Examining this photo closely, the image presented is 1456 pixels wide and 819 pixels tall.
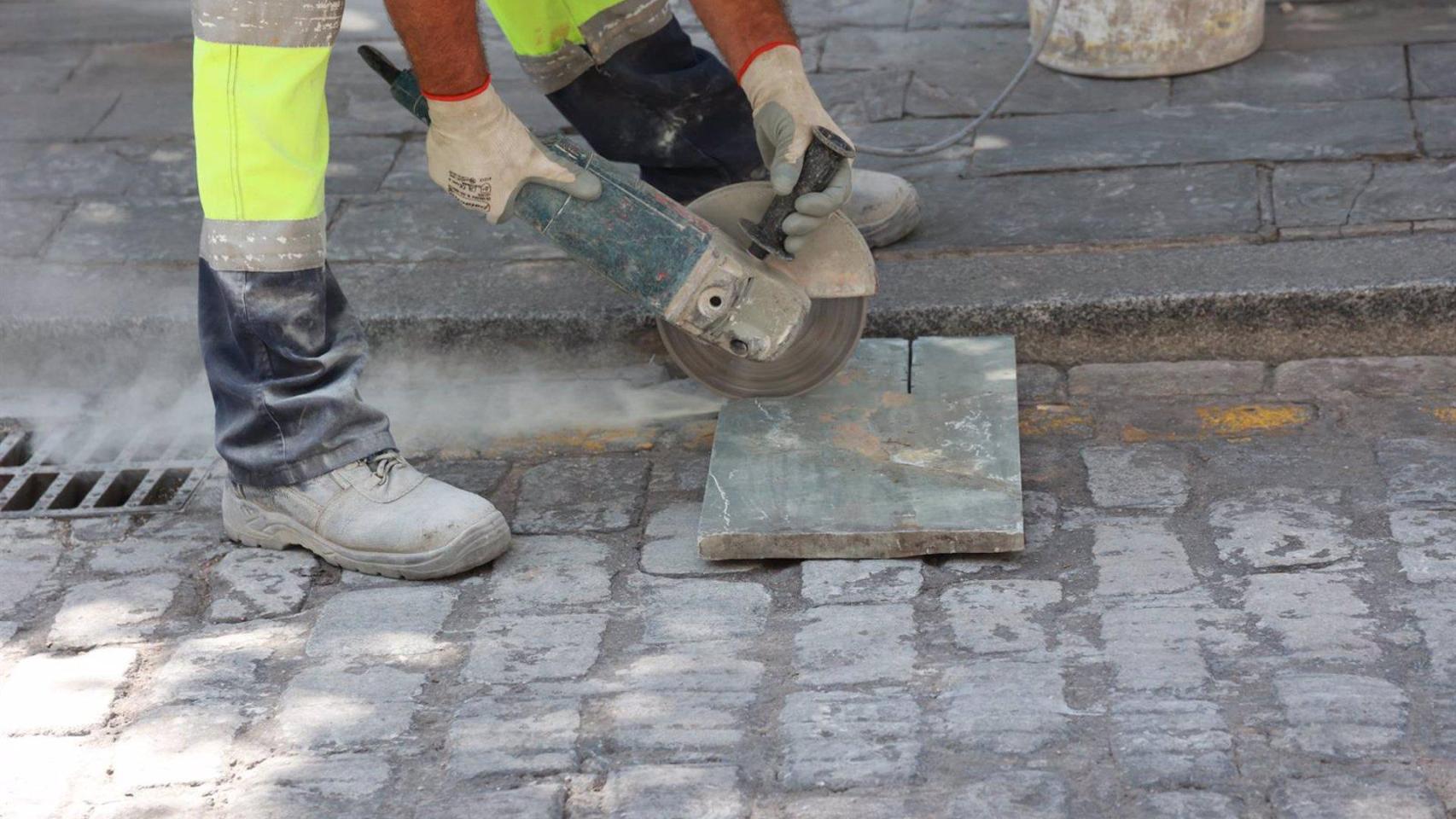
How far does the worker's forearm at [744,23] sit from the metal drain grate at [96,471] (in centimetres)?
137

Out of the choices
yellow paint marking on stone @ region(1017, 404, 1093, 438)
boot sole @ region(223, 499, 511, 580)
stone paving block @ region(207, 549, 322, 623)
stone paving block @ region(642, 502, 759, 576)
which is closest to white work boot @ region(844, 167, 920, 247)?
yellow paint marking on stone @ region(1017, 404, 1093, 438)

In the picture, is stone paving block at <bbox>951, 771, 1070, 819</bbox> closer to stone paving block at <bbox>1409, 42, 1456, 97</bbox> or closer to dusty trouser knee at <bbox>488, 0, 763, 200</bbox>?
dusty trouser knee at <bbox>488, 0, 763, 200</bbox>

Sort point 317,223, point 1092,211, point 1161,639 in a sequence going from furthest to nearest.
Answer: point 1092,211 < point 317,223 < point 1161,639

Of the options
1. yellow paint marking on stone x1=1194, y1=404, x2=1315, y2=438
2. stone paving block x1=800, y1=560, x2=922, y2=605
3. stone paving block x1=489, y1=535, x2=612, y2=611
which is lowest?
yellow paint marking on stone x1=1194, y1=404, x2=1315, y2=438

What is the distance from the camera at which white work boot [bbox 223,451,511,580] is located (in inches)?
110

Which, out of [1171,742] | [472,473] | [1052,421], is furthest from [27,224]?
[1171,742]

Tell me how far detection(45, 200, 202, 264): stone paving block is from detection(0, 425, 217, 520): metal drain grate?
578mm

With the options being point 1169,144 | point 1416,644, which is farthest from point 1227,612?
point 1169,144

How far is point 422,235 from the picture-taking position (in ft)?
13.0

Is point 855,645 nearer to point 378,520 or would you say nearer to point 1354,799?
point 1354,799

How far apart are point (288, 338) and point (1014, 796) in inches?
57.7

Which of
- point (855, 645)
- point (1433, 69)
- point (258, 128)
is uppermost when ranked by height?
point (258, 128)

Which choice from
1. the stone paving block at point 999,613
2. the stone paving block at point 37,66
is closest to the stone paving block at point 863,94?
the stone paving block at point 999,613

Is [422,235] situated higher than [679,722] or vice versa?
[679,722]
